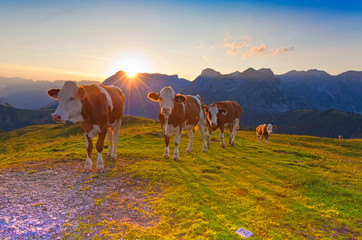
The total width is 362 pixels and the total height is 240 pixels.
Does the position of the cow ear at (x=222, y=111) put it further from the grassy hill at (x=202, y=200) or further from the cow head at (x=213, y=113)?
the grassy hill at (x=202, y=200)

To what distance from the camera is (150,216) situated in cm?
518

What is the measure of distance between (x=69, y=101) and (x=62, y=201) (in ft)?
11.9

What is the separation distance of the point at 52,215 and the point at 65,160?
5.83 metres

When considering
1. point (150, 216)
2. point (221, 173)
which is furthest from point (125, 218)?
point (221, 173)

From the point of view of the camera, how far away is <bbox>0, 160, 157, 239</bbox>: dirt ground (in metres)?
4.43

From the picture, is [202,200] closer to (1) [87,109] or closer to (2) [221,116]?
(1) [87,109]

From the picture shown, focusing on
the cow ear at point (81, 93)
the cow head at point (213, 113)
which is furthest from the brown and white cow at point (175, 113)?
the cow ear at point (81, 93)

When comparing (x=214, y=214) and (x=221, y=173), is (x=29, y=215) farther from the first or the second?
(x=221, y=173)

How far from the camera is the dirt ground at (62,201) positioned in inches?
174

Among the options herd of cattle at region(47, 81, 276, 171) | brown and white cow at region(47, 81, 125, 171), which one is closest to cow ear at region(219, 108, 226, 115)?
herd of cattle at region(47, 81, 276, 171)

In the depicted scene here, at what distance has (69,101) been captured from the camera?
24.9 ft

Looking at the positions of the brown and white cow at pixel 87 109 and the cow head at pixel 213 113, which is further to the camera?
the cow head at pixel 213 113

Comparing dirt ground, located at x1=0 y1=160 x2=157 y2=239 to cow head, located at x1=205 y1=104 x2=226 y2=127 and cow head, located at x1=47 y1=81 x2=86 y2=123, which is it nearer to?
cow head, located at x1=47 y1=81 x2=86 y2=123

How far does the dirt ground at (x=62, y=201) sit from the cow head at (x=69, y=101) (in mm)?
2292
